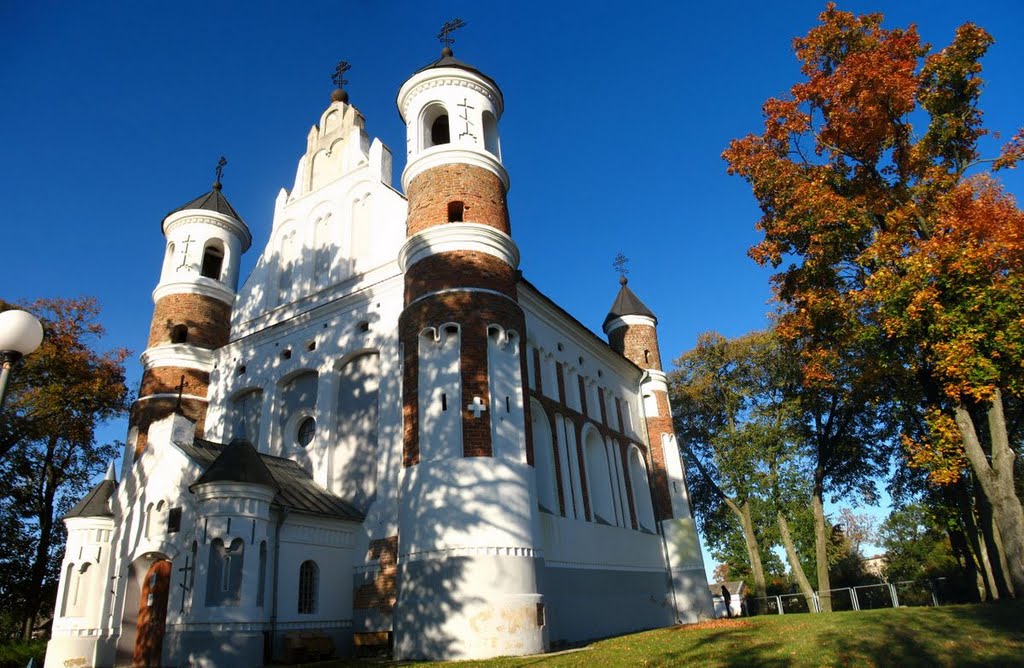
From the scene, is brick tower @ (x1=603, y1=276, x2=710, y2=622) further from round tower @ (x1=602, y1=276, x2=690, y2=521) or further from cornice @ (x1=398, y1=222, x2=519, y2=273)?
cornice @ (x1=398, y1=222, x2=519, y2=273)

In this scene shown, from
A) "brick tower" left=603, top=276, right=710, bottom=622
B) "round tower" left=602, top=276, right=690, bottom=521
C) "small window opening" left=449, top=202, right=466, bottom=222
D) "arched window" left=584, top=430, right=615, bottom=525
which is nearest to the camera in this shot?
"small window opening" left=449, top=202, right=466, bottom=222

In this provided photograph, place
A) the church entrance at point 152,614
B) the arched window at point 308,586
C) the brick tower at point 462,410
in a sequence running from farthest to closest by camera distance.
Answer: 1. the church entrance at point 152,614
2. the arched window at point 308,586
3. the brick tower at point 462,410

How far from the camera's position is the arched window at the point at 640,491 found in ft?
84.9

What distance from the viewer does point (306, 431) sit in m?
20.5

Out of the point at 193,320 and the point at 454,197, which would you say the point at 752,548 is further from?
the point at 193,320

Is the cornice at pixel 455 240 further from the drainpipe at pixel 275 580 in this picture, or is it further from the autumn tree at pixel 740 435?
the autumn tree at pixel 740 435

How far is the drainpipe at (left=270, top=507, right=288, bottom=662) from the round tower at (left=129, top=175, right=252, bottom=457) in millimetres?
7444

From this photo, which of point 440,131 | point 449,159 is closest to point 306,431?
point 449,159

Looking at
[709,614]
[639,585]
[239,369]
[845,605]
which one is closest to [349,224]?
[239,369]

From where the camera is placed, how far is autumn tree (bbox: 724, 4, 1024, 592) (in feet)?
45.3

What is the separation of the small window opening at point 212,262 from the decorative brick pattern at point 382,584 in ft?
45.5

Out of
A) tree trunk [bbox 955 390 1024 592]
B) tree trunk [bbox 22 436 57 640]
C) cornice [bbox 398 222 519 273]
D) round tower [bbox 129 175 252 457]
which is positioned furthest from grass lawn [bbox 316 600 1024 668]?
tree trunk [bbox 22 436 57 640]

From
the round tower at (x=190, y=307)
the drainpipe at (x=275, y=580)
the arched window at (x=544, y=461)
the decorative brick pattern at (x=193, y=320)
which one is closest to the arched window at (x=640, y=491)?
→ the arched window at (x=544, y=461)

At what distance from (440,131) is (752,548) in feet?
77.5
